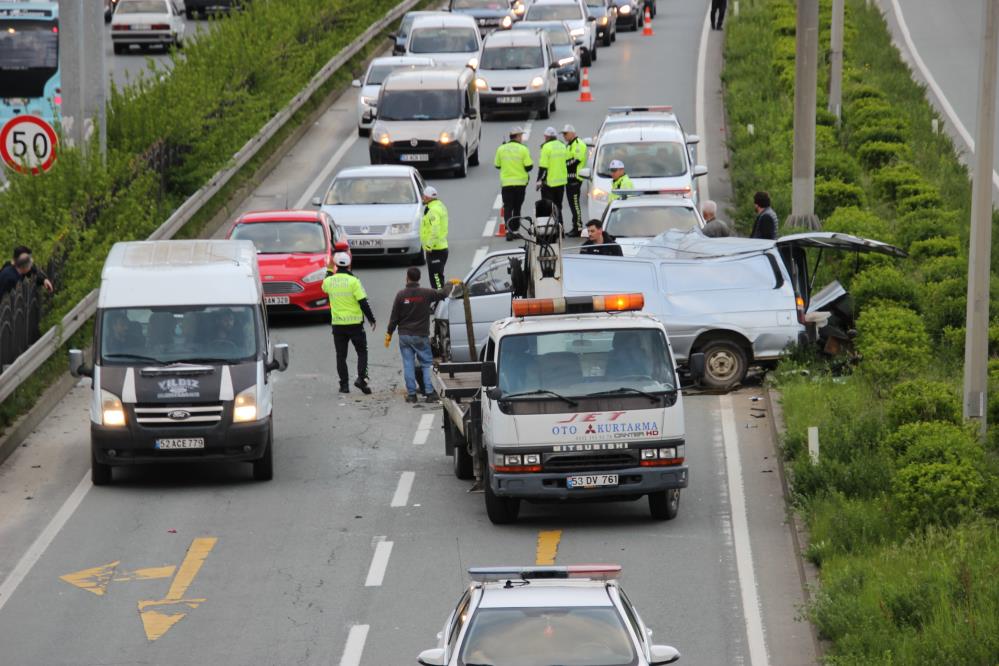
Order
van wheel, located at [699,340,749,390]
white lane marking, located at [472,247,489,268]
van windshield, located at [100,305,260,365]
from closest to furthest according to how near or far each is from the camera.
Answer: van windshield, located at [100,305,260,365] < van wheel, located at [699,340,749,390] < white lane marking, located at [472,247,489,268]

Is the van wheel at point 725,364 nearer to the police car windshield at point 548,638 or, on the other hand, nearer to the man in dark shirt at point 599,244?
the man in dark shirt at point 599,244

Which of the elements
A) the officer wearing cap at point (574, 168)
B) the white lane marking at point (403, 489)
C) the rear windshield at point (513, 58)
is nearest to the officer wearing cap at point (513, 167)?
the officer wearing cap at point (574, 168)

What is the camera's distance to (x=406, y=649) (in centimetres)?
1462

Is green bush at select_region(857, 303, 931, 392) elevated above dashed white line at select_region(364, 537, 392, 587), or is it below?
above

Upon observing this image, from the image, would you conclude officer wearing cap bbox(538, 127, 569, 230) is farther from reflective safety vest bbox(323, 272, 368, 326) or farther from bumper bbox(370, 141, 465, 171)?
reflective safety vest bbox(323, 272, 368, 326)

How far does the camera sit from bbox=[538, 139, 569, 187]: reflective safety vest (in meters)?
31.9

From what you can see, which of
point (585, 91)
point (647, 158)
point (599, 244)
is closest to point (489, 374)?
point (599, 244)

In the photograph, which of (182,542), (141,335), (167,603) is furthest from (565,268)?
(167,603)

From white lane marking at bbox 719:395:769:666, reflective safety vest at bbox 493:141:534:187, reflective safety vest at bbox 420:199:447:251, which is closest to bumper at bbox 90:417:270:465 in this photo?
white lane marking at bbox 719:395:769:666

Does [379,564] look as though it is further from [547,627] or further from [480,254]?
[480,254]

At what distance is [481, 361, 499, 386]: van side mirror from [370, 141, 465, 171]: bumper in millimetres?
20627

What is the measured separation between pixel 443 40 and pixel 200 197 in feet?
52.2

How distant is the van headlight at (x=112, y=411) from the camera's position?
64.7ft

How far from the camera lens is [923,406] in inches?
731
